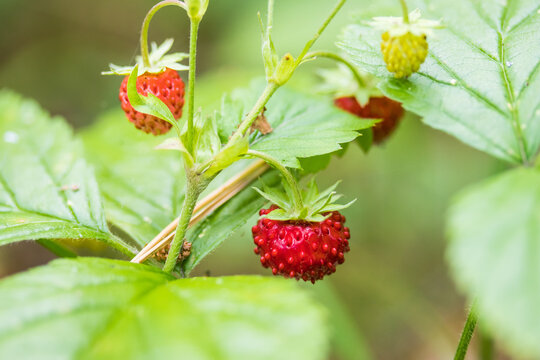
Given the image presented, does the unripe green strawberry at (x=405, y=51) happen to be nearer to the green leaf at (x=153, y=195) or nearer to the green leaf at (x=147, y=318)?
the green leaf at (x=153, y=195)

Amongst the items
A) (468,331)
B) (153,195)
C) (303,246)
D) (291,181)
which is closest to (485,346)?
(468,331)

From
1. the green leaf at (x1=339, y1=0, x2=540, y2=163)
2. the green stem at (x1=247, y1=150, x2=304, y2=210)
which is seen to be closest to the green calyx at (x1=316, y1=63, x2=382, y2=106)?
the green leaf at (x1=339, y1=0, x2=540, y2=163)

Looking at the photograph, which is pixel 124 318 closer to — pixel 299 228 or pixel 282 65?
pixel 299 228

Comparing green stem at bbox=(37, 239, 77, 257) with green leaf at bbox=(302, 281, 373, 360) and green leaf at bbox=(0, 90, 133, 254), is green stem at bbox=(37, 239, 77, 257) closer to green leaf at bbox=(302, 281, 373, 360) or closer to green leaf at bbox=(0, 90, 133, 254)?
green leaf at bbox=(0, 90, 133, 254)

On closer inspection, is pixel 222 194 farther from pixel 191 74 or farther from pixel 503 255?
pixel 503 255

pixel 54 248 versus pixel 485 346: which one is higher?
pixel 54 248

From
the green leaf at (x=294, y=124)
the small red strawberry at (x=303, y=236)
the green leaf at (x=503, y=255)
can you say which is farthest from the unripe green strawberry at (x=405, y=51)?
the green leaf at (x=503, y=255)
